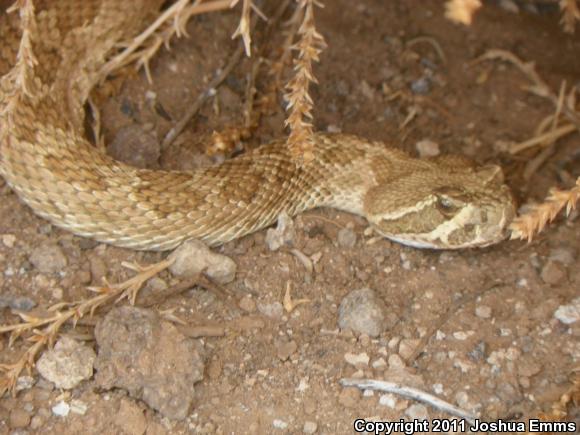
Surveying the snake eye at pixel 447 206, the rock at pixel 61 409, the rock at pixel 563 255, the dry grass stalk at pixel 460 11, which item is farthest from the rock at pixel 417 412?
the dry grass stalk at pixel 460 11

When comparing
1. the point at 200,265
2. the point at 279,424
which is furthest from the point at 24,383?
the point at 279,424

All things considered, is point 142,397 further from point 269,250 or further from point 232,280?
point 269,250

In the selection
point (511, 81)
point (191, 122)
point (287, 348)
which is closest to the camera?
point (287, 348)

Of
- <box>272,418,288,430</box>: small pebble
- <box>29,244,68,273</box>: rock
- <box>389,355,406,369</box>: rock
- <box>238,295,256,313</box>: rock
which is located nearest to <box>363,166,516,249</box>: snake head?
<box>389,355,406,369</box>: rock

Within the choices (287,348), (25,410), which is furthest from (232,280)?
(25,410)

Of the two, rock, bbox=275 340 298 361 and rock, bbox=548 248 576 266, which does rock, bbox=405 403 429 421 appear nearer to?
rock, bbox=275 340 298 361

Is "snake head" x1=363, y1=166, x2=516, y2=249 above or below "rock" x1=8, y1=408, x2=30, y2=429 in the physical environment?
above
